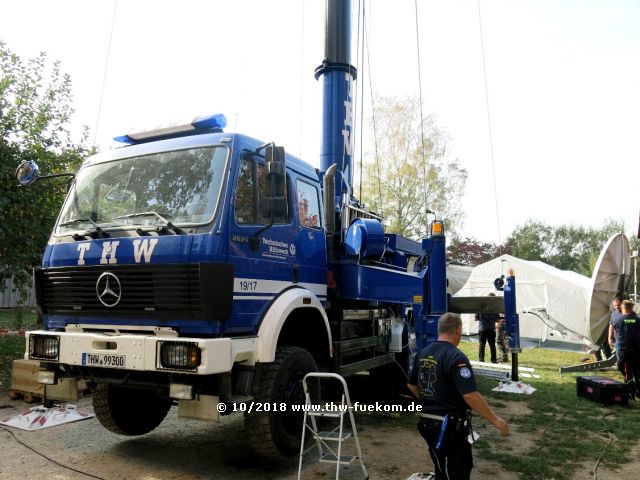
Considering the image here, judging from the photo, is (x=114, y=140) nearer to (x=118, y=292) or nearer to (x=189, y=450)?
(x=118, y=292)

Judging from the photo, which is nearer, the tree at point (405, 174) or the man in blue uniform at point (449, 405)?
the man in blue uniform at point (449, 405)

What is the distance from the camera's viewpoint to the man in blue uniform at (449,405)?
9.89 ft

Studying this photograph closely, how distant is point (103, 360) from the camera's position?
391 cm

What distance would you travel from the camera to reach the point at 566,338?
51.7 feet

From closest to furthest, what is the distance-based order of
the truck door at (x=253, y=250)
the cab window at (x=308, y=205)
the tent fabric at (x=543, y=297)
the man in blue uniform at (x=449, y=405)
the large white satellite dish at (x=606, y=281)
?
the man in blue uniform at (x=449, y=405), the truck door at (x=253, y=250), the cab window at (x=308, y=205), the large white satellite dish at (x=606, y=281), the tent fabric at (x=543, y=297)

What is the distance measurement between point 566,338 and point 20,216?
51.4ft

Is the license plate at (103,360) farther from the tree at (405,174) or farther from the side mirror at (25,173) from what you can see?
the tree at (405,174)

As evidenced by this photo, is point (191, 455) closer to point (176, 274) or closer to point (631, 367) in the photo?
point (176, 274)

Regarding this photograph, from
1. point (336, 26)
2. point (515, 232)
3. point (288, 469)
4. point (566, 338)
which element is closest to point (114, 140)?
point (288, 469)

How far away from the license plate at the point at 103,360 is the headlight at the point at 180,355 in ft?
1.25

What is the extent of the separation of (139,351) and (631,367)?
27.5 ft

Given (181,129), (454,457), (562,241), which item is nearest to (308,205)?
(181,129)

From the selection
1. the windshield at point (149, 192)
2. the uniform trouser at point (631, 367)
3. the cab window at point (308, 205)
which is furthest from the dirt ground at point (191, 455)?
the uniform trouser at point (631, 367)

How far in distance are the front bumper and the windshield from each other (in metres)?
0.96
